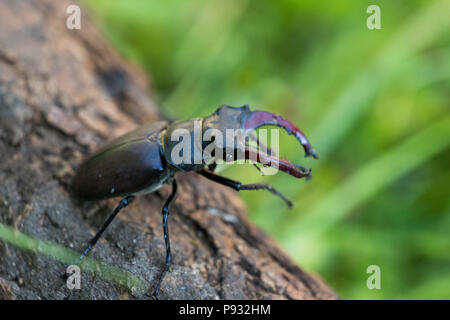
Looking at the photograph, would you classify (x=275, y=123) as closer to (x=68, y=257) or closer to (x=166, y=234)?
(x=166, y=234)

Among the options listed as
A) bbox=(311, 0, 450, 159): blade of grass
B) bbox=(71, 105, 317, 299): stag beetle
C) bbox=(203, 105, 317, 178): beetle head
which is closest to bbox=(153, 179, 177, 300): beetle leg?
bbox=(71, 105, 317, 299): stag beetle

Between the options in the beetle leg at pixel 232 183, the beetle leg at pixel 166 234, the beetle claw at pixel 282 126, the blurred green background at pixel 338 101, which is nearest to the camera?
the beetle leg at pixel 166 234

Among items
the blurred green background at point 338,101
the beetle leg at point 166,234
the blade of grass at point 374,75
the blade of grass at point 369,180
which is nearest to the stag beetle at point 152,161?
the beetle leg at point 166,234

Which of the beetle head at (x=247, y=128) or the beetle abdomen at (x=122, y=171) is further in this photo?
the beetle abdomen at (x=122, y=171)

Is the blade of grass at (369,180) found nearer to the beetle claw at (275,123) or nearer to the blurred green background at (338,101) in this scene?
the blurred green background at (338,101)

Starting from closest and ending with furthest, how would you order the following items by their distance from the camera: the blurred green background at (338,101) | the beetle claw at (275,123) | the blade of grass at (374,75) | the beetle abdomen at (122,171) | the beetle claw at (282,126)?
1. the beetle claw at (282,126)
2. the beetle claw at (275,123)
3. the beetle abdomen at (122,171)
4. the blurred green background at (338,101)
5. the blade of grass at (374,75)

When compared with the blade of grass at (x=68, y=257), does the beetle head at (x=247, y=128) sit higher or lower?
higher

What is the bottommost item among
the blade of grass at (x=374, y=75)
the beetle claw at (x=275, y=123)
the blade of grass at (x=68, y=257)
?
the blade of grass at (x=68, y=257)
